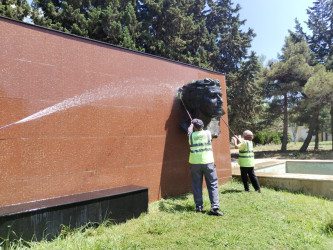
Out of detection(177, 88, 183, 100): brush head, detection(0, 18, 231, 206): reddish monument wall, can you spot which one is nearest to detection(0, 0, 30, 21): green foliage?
detection(0, 18, 231, 206): reddish monument wall

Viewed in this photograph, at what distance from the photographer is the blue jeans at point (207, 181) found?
4.41m

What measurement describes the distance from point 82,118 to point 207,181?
9.01 ft

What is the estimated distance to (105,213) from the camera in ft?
12.6

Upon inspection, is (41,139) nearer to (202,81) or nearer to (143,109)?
(143,109)

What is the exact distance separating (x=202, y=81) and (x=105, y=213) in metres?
3.52

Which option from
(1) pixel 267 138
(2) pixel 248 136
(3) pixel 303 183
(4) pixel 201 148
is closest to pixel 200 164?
(4) pixel 201 148

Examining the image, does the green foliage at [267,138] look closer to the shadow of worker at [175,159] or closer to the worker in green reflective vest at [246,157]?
the worker in green reflective vest at [246,157]

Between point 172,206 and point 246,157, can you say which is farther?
point 246,157

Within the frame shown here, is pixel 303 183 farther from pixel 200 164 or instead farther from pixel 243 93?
pixel 243 93

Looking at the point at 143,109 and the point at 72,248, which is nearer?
the point at 72,248

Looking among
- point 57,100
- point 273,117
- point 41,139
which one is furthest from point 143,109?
point 273,117

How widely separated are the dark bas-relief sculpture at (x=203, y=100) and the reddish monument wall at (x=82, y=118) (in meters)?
0.35

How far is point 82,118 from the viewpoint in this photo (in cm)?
433

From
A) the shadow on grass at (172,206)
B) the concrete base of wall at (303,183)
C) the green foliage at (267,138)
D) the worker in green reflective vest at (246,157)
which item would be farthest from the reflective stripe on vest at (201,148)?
the green foliage at (267,138)
